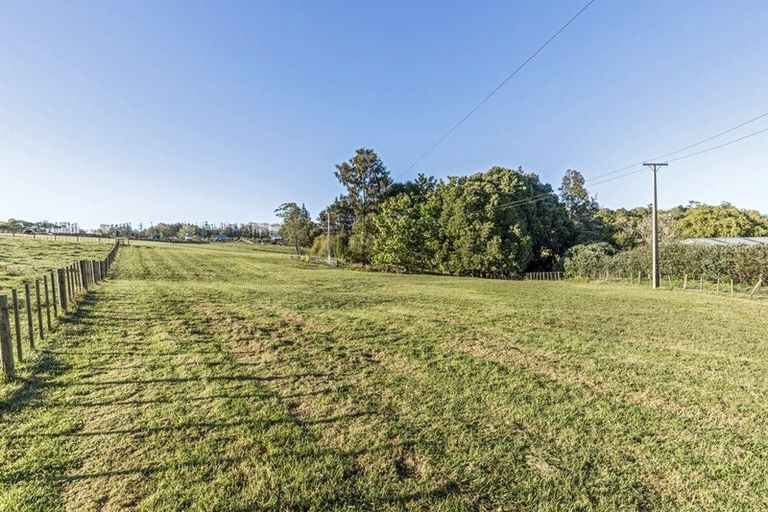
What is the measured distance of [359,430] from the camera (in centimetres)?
323

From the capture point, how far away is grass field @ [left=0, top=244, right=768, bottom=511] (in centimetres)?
245

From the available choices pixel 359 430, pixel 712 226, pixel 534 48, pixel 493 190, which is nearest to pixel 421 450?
pixel 359 430

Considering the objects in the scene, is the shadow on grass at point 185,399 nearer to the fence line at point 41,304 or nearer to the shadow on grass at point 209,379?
the shadow on grass at point 209,379

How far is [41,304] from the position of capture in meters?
7.37

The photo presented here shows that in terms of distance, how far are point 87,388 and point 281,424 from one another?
2.54 m

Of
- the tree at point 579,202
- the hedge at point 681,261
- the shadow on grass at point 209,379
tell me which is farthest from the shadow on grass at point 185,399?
the tree at point 579,202

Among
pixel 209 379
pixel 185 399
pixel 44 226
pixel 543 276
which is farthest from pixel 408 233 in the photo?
pixel 44 226

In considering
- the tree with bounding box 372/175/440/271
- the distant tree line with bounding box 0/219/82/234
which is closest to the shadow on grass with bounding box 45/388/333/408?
the tree with bounding box 372/175/440/271

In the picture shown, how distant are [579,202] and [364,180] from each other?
108ft

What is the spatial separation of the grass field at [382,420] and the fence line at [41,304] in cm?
34

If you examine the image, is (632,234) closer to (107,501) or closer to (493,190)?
(493,190)

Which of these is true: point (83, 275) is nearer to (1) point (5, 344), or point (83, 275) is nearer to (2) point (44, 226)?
(1) point (5, 344)

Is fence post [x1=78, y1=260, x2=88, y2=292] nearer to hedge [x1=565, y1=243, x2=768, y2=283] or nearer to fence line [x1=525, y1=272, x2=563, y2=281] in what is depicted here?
hedge [x1=565, y1=243, x2=768, y2=283]

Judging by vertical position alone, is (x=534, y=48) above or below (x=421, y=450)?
above
